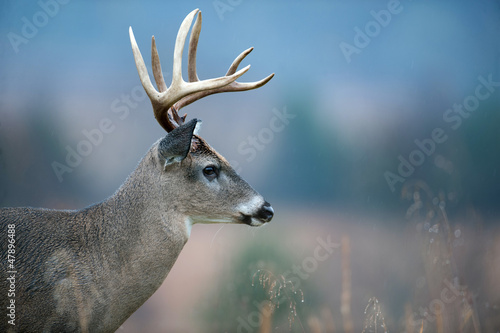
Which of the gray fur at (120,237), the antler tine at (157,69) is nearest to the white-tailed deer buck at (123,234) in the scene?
the gray fur at (120,237)

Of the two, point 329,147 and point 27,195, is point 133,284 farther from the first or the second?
point 329,147

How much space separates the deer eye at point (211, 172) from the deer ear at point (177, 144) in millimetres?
235

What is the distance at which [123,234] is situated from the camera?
4215 millimetres

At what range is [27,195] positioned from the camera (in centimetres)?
820

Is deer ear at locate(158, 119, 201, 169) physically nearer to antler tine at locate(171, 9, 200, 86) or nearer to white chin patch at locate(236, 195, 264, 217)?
antler tine at locate(171, 9, 200, 86)

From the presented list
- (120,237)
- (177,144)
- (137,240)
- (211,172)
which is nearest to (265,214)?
(211,172)

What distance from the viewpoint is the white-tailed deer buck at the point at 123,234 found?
3.88 m

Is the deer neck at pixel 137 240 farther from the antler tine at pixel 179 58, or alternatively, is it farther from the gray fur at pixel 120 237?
the antler tine at pixel 179 58

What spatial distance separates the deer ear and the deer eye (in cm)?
23

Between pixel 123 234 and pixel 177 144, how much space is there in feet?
2.53

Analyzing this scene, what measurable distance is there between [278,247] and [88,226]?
4.05m

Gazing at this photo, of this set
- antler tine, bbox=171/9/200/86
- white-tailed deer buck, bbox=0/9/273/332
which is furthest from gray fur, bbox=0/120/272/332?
antler tine, bbox=171/9/200/86

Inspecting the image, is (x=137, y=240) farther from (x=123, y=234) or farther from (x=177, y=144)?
(x=177, y=144)

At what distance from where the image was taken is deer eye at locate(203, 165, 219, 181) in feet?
14.5
